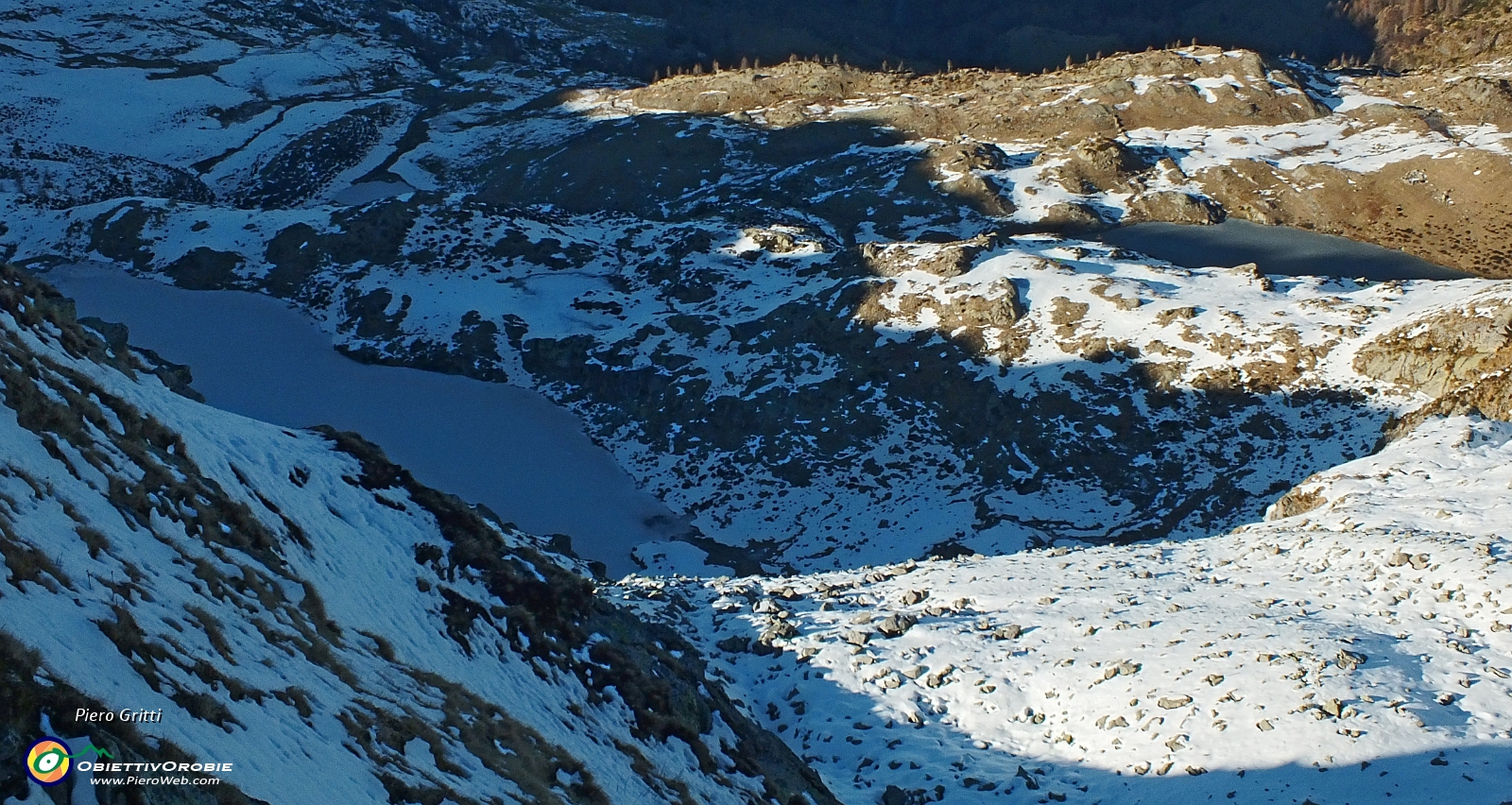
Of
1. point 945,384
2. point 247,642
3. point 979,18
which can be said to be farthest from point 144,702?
point 979,18

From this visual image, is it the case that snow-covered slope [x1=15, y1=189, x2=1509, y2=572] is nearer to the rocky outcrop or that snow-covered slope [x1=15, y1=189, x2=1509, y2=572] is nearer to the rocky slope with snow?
the rocky slope with snow

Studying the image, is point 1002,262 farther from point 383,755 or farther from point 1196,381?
point 383,755

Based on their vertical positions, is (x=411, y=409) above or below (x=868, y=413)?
below

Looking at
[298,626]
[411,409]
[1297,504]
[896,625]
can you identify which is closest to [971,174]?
[411,409]

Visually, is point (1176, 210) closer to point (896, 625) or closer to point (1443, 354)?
point (1443, 354)

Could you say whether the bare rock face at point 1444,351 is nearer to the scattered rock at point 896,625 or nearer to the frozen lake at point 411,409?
the scattered rock at point 896,625

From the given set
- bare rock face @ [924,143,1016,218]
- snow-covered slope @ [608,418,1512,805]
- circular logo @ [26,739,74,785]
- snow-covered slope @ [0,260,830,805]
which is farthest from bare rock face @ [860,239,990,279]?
Result: circular logo @ [26,739,74,785]
